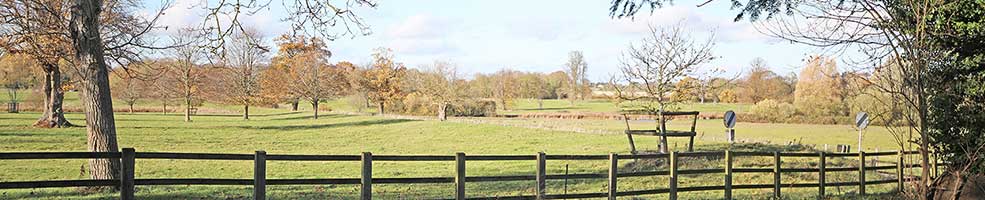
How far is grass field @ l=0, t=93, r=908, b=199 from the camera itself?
1461cm

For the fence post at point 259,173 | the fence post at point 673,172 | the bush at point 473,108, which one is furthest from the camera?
the bush at point 473,108

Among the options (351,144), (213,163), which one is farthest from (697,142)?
(213,163)

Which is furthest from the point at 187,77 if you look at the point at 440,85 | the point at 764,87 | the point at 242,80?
the point at 764,87

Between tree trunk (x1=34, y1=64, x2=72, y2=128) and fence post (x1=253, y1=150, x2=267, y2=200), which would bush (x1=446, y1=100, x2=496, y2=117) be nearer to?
tree trunk (x1=34, y1=64, x2=72, y2=128)

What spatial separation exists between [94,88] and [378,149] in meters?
19.2

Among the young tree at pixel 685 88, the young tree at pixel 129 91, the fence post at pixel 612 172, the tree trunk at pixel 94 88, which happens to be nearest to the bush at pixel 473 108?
the young tree at pixel 129 91

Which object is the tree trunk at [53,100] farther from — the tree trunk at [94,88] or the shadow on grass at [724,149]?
the shadow on grass at [724,149]

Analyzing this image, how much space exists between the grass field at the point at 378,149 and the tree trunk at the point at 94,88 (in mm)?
553

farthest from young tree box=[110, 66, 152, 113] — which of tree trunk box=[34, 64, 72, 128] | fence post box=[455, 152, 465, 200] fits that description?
fence post box=[455, 152, 465, 200]

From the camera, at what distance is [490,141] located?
Answer: 3547 centimetres

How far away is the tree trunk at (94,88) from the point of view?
12.2 m

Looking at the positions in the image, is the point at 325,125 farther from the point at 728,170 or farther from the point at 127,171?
the point at 127,171

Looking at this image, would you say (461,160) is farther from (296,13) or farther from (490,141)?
(490,141)

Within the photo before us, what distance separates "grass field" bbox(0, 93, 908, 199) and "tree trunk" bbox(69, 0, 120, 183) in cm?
55
